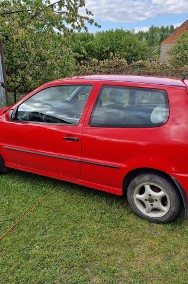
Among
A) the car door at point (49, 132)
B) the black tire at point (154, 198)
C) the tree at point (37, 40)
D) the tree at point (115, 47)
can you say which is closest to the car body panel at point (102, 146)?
the car door at point (49, 132)

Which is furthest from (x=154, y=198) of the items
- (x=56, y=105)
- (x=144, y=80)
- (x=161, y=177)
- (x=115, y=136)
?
(x=56, y=105)

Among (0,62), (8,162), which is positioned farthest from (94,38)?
(8,162)

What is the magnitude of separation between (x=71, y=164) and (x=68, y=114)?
25.3 inches

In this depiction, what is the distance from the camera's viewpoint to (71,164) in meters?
3.76

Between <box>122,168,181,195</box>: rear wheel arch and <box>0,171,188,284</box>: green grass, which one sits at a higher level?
<box>122,168,181,195</box>: rear wheel arch

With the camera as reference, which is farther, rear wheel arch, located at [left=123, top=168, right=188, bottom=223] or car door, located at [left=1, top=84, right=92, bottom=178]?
car door, located at [left=1, top=84, right=92, bottom=178]

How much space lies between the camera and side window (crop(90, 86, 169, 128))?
3.19 metres

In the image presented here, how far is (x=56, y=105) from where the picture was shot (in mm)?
3855

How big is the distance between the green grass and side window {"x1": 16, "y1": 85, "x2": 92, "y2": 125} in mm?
1059

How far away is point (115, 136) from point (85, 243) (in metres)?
1.21

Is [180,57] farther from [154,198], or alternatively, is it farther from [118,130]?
[154,198]

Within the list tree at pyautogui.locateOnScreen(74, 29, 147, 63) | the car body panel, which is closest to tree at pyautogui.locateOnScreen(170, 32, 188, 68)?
the car body panel

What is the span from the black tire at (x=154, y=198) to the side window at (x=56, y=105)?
108 centimetres

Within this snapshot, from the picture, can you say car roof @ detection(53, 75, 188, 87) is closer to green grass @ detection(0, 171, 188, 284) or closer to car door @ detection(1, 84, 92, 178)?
car door @ detection(1, 84, 92, 178)
